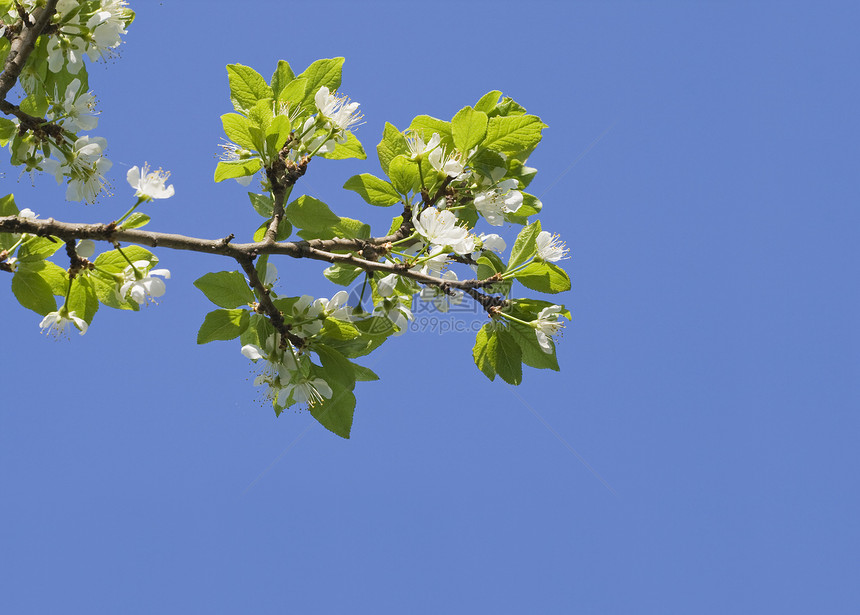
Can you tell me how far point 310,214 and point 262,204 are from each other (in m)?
0.28

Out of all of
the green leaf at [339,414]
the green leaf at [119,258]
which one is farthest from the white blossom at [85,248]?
the green leaf at [339,414]

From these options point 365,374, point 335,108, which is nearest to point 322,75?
point 335,108

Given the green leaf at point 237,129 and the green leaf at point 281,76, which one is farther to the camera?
the green leaf at point 281,76

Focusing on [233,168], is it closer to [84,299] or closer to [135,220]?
[135,220]

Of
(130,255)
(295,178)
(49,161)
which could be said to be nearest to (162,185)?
(130,255)

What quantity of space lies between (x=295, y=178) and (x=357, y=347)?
0.66m

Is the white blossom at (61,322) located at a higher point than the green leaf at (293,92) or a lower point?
lower

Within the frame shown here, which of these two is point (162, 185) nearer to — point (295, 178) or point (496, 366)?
point (295, 178)

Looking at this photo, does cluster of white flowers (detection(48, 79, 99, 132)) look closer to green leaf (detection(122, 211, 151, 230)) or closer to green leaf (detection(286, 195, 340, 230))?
green leaf (detection(122, 211, 151, 230))

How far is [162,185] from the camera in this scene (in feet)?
6.35

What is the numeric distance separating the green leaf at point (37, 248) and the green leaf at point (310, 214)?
0.78 m

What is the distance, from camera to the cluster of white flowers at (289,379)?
7.44ft

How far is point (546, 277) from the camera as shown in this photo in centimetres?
226

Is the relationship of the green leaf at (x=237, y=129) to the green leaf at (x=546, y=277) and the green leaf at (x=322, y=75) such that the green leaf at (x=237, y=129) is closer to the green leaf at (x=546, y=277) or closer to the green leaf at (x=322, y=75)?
the green leaf at (x=322, y=75)
